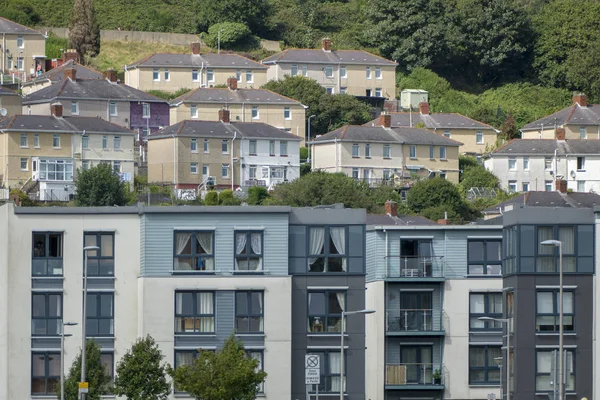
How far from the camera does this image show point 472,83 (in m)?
173

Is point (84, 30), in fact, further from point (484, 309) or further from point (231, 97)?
point (484, 309)

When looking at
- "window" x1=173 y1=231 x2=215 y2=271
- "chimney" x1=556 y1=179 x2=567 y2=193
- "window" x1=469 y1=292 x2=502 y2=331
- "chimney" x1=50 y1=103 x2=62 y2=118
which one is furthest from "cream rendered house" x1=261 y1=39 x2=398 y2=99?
"window" x1=173 y1=231 x2=215 y2=271

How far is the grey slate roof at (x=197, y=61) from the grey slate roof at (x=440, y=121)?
14651 mm

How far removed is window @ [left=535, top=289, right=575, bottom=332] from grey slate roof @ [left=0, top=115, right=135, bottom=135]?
72656 millimetres

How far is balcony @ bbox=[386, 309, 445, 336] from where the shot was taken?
72500 millimetres

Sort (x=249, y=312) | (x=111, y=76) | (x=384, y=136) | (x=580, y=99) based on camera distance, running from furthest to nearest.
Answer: (x=580, y=99) < (x=111, y=76) < (x=384, y=136) < (x=249, y=312)

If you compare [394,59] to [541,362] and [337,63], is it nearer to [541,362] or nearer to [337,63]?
[337,63]

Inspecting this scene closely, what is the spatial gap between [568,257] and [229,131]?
76037 mm

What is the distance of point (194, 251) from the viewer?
66000mm

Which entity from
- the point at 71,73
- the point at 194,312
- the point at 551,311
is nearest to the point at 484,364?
the point at 551,311

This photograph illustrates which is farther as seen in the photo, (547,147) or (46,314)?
(547,147)

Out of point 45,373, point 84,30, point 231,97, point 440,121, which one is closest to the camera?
point 45,373

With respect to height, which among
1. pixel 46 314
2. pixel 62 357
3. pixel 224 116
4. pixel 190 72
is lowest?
pixel 62 357

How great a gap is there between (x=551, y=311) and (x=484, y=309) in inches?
369
